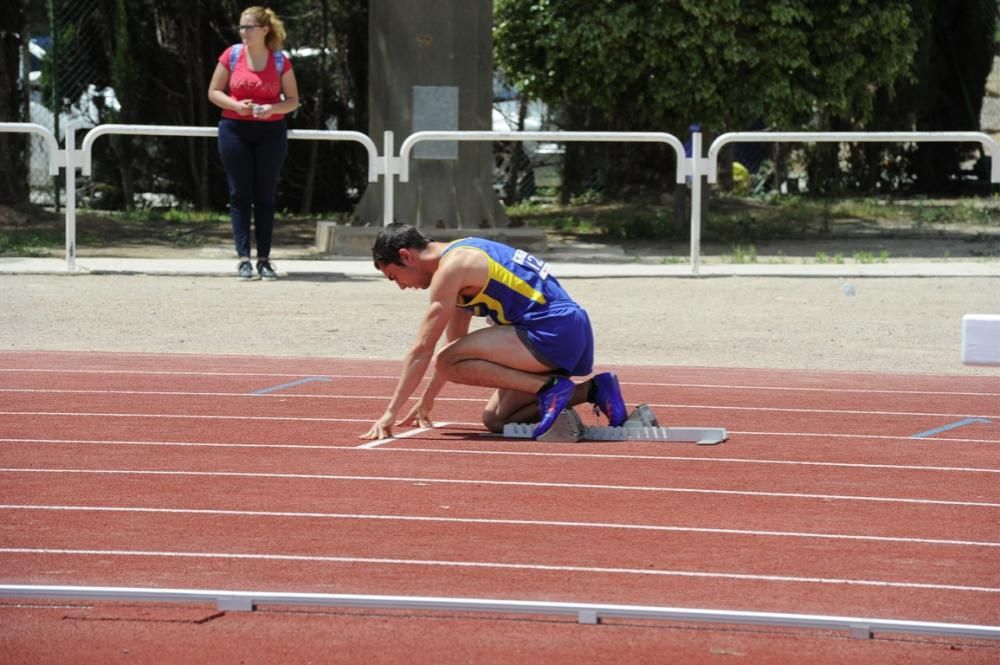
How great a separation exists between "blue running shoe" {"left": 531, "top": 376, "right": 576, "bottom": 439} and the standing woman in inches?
242

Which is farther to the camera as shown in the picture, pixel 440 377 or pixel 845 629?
pixel 440 377

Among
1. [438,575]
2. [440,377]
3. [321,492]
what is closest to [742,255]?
[440,377]

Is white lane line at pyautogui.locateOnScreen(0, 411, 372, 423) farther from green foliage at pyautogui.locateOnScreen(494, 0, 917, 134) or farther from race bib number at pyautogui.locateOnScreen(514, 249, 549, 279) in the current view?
green foliage at pyautogui.locateOnScreen(494, 0, 917, 134)

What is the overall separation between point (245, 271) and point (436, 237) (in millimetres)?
2939

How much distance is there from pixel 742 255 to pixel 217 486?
34.0ft

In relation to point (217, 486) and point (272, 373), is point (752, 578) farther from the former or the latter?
point (272, 373)

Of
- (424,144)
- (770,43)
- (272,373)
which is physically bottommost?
(272,373)

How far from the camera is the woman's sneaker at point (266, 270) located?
13836mm

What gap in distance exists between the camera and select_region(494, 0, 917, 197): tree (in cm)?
1759

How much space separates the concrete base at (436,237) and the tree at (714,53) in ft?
7.88

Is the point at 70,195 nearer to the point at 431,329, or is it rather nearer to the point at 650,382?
the point at 650,382

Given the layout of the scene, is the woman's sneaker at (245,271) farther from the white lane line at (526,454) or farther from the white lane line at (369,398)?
the white lane line at (526,454)

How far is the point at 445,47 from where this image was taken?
1686cm

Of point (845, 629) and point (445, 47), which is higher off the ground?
point (445, 47)
